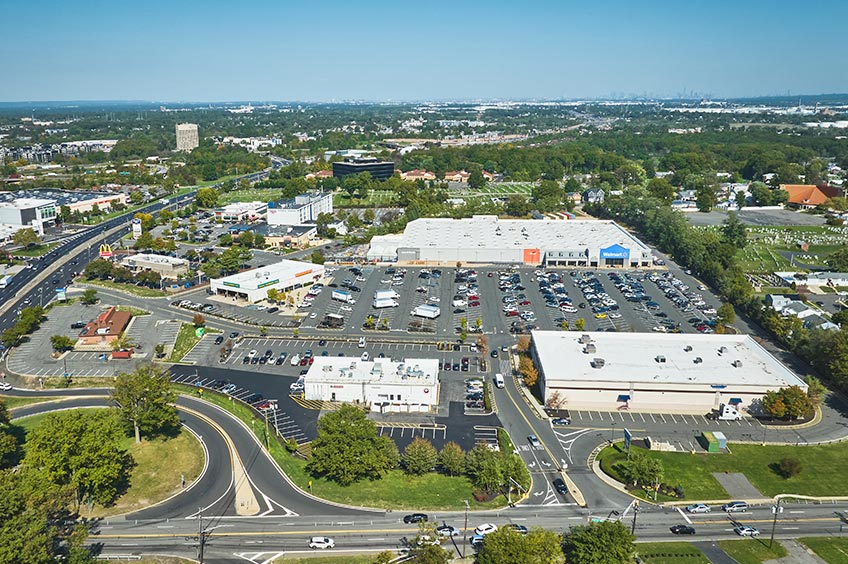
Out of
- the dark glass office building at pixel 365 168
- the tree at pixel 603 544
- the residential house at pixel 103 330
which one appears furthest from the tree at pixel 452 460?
the dark glass office building at pixel 365 168

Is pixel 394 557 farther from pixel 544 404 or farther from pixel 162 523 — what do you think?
pixel 544 404

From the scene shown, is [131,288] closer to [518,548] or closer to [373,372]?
[373,372]

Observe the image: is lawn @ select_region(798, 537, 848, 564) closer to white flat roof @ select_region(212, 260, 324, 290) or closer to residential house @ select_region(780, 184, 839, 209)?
white flat roof @ select_region(212, 260, 324, 290)

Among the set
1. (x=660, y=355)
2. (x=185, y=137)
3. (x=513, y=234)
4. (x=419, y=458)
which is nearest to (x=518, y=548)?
(x=419, y=458)

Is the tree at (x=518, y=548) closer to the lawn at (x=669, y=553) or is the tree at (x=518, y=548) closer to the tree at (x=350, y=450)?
the lawn at (x=669, y=553)

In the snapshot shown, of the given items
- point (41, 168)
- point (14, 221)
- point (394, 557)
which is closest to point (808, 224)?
point (394, 557)

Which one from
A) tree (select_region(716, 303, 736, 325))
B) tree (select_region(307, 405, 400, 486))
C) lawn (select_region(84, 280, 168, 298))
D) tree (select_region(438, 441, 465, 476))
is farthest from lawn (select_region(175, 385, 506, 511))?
lawn (select_region(84, 280, 168, 298))

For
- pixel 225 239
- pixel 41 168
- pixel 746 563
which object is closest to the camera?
pixel 746 563
